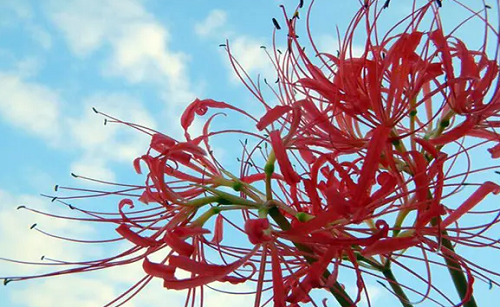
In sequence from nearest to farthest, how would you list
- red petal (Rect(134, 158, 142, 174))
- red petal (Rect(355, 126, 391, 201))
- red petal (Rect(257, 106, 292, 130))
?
1. red petal (Rect(355, 126, 391, 201))
2. red petal (Rect(257, 106, 292, 130))
3. red petal (Rect(134, 158, 142, 174))

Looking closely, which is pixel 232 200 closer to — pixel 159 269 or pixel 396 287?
pixel 159 269

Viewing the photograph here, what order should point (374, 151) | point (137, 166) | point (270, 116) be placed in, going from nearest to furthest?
point (374, 151), point (270, 116), point (137, 166)

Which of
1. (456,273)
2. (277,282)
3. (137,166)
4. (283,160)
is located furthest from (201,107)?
(456,273)

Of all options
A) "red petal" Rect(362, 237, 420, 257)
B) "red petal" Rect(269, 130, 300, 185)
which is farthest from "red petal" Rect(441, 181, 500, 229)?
"red petal" Rect(269, 130, 300, 185)

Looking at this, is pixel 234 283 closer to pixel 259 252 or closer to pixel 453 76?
pixel 259 252

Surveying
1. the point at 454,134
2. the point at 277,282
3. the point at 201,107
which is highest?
the point at 201,107

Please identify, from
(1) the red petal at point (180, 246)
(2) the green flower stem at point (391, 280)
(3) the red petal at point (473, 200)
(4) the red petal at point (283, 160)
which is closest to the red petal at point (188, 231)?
(1) the red petal at point (180, 246)

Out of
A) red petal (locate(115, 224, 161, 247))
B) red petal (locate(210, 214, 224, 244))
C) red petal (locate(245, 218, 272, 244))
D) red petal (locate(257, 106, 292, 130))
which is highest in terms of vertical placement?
red petal (locate(257, 106, 292, 130))

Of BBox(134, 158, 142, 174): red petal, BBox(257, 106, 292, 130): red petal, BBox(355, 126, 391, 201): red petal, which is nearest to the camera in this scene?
BBox(355, 126, 391, 201): red petal

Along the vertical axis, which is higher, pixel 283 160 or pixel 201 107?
pixel 201 107

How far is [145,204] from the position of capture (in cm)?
106

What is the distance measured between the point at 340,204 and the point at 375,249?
96 mm

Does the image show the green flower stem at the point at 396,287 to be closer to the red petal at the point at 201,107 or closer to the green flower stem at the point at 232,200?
the green flower stem at the point at 232,200

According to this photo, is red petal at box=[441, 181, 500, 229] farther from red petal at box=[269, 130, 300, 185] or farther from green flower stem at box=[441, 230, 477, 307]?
red petal at box=[269, 130, 300, 185]
